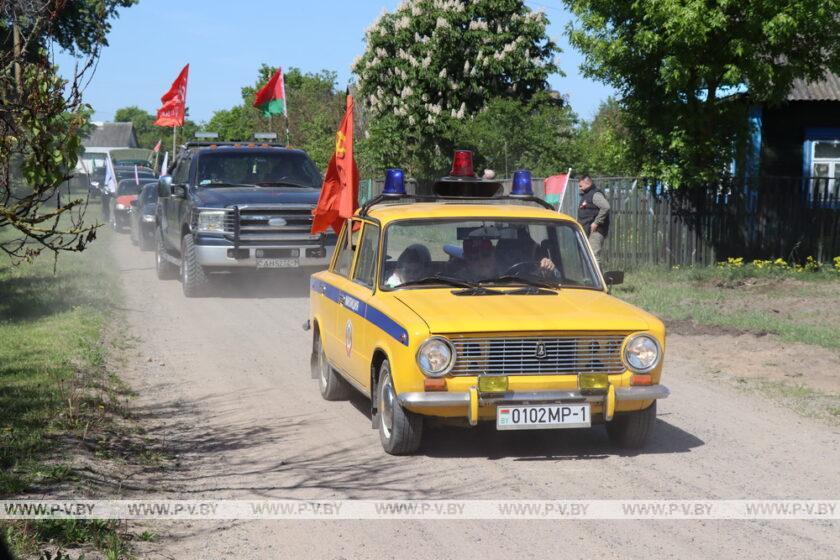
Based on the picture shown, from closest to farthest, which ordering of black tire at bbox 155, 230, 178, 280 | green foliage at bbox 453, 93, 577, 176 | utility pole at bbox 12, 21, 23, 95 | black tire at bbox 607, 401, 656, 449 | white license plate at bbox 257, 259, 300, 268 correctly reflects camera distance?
utility pole at bbox 12, 21, 23, 95 → black tire at bbox 607, 401, 656, 449 → white license plate at bbox 257, 259, 300, 268 → black tire at bbox 155, 230, 178, 280 → green foliage at bbox 453, 93, 577, 176

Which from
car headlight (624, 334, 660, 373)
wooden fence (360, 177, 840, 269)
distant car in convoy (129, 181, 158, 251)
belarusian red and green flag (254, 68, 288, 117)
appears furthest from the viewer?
distant car in convoy (129, 181, 158, 251)

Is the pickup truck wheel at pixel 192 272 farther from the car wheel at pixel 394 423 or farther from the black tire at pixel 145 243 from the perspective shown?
the black tire at pixel 145 243

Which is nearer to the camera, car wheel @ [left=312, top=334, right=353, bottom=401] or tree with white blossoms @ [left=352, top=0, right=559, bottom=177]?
car wheel @ [left=312, top=334, right=353, bottom=401]

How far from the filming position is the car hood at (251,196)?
1777 cm

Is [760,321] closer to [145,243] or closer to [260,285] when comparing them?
[260,285]

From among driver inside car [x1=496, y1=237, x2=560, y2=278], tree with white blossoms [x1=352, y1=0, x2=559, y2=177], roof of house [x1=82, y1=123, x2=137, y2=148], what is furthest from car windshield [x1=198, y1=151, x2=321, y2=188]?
roof of house [x1=82, y1=123, x2=137, y2=148]

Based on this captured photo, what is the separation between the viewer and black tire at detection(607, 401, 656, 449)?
26.1 feet

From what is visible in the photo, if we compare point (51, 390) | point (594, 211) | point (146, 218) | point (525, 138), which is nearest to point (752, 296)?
point (594, 211)

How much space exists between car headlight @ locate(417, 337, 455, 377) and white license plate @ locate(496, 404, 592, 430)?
432 millimetres

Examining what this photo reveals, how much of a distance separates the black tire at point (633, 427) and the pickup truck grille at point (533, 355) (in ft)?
1.69

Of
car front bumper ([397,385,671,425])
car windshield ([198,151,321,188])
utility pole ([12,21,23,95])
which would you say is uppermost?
utility pole ([12,21,23,95])

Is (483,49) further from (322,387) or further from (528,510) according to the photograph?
(528,510)

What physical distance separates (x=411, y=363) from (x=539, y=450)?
1.29m

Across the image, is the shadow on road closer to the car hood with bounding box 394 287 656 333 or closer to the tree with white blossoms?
the car hood with bounding box 394 287 656 333
